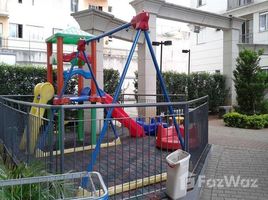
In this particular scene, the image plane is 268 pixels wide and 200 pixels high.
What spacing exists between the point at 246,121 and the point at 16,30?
25.0 m

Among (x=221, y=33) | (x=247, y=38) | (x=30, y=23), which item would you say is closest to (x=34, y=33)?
(x=30, y=23)

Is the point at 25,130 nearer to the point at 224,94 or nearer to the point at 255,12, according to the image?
the point at 224,94

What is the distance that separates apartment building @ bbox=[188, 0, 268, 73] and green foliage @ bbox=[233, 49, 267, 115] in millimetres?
10555

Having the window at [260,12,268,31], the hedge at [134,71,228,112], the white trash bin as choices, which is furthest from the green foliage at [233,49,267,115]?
the window at [260,12,268,31]

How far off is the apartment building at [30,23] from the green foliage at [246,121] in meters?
19.9

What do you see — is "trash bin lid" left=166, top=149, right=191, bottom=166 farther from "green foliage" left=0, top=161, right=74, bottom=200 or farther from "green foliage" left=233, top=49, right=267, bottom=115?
"green foliage" left=233, top=49, right=267, bottom=115

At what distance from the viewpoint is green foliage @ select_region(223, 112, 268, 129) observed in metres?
12.3

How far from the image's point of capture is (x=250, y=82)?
13.4m

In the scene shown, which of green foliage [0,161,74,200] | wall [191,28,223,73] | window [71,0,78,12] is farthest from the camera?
window [71,0,78,12]

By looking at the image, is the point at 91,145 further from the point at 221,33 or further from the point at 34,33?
the point at 34,33

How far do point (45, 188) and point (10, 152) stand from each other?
3121 mm

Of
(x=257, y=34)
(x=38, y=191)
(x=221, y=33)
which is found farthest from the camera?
(x=221, y=33)

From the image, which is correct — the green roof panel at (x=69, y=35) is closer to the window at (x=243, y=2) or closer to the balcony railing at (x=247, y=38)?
the balcony railing at (x=247, y=38)

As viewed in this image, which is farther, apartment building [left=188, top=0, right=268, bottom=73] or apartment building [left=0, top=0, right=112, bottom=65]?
apartment building [left=0, top=0, right=112, bottom=65]
